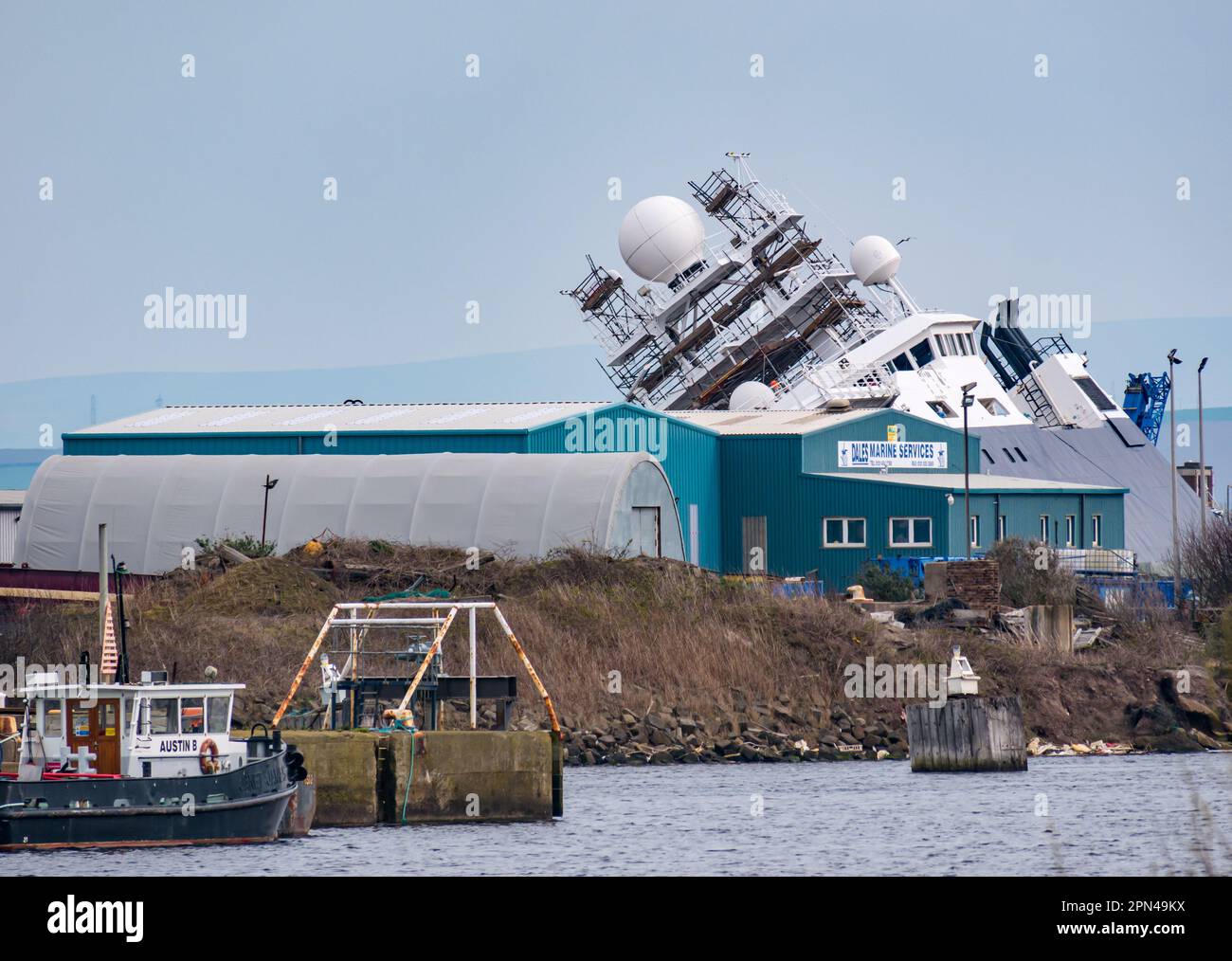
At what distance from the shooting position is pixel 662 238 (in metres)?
80.5

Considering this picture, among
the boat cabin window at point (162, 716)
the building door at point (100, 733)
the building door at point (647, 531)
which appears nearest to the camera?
the building door at point (100, 733)

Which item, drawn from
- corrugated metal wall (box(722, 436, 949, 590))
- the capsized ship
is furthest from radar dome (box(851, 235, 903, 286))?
corrugated metal wall (box(722, 436, 949, 590))

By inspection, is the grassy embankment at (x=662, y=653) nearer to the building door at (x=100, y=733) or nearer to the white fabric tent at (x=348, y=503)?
the white fabric tent at (x=348, y=503)

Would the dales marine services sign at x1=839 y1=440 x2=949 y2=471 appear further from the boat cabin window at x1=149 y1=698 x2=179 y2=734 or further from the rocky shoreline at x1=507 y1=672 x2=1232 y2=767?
the boat cabin window at x1=149 y1=698 x2=179 y2=734

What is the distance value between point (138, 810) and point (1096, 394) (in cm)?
6618

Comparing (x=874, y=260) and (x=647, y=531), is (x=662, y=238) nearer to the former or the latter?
(x=874, y=260)

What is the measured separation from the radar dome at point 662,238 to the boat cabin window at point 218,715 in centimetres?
5509

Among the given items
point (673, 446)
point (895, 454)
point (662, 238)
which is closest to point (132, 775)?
point (673, 446)

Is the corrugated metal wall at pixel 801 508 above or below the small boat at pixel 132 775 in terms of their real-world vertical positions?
above

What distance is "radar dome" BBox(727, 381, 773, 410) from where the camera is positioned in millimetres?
77000

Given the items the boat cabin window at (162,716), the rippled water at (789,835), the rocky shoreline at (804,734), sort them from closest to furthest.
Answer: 1. the rippled water at (789,835)
2. the boat cabin window at (162,716)
3. the rocky shoreline at (804,734)

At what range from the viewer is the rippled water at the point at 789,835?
24.6m

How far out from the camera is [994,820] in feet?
95.0

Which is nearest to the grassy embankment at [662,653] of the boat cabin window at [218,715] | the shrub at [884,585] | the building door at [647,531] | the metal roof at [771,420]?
the building door at [647,531]
